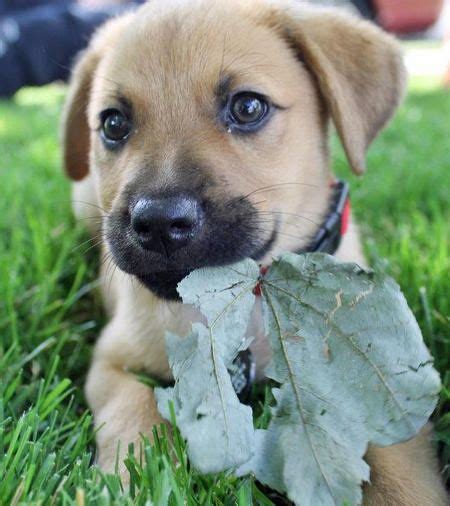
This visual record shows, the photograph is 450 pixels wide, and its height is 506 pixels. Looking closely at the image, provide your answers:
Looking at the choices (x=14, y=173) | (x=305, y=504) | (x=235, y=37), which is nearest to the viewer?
(x=305, y=504)

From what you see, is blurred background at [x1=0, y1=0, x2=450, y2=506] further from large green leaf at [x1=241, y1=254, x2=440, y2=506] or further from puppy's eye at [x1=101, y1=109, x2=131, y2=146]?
puppy's eye at [x1=101, y1=109, x2=131, y2=146]

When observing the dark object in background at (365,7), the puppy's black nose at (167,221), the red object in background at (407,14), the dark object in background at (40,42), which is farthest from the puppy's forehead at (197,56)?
the red object in background at (407,14)

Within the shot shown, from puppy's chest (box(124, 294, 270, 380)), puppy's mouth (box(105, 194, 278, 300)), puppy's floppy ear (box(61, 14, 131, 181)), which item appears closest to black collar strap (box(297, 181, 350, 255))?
puppy's chest (box(124, 294, 270, 380))

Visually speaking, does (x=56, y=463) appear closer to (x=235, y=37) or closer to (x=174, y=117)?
(x=174, y=117)

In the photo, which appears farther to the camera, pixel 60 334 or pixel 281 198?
pixel 60 334

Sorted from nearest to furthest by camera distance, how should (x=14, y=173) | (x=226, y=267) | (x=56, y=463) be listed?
(x=56, y=463)
(x=226, y=267)
(x=14, y=173)

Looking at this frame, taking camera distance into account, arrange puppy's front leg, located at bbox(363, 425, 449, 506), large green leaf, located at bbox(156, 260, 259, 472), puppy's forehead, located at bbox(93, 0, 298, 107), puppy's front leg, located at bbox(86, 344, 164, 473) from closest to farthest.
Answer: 1. large green leaf, located at bbox(156, 260, 259, 472)
2. puppy's front leg, located at bbox(363, 425, 449, 506)
3. puppy's front leg, located at bbox(86, 344, 164, 473)
4. puppy's forehead, located at bbox(93, 0, 298, 107)

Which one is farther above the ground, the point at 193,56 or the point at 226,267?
the point at 193,56

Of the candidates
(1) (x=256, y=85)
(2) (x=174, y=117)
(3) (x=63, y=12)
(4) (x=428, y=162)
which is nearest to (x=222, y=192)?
(2) (x=174, y=117)
